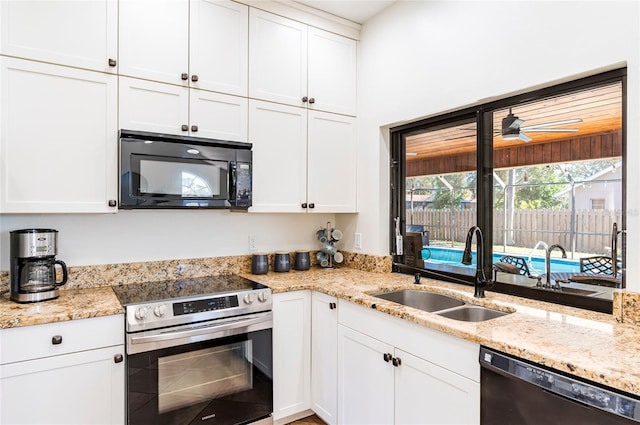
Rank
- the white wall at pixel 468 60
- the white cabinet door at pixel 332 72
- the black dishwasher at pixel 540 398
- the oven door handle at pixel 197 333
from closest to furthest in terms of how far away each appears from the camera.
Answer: the black dishwasher at pixel 540 398 → the white wall at pixel 468 60 → the oven door handle at pixel 197 333 → the white cabinet door at pixel 332 72

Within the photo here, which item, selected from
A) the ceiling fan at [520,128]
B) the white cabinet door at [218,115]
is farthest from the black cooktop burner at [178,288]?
the ceiling fan at [520,128]

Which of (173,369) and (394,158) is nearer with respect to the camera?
(173,369)

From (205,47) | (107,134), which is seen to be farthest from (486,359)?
(205,47)

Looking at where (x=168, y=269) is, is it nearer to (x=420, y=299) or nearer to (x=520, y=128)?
(x=420, y=299)

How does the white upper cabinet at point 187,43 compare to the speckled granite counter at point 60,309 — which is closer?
the speckled granite counter at point 60,309

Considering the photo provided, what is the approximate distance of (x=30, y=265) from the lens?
188 cm

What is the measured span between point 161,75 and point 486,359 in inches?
85.2

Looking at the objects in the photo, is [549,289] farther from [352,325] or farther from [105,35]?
[105,35]

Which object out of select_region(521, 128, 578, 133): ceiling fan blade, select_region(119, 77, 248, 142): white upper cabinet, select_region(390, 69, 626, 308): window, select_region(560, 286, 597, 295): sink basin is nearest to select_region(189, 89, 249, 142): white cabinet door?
select_region(119, 77, 248, 142): white upper cabinet

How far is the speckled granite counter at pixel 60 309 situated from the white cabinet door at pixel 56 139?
455 mm

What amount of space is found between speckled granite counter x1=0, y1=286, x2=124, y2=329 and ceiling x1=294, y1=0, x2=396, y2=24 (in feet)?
7.34

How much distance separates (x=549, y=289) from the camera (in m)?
1.90

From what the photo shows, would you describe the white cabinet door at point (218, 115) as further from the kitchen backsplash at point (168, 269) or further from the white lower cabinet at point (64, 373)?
the white lower cabinet at point (64, 373)

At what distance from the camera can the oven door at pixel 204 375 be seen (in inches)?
72.9
